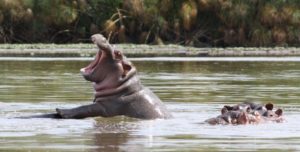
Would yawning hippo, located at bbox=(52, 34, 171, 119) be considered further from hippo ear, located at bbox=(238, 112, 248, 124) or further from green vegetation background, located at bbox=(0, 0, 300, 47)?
green vegetation background, located at bbox=(0, 0, 300, 47)

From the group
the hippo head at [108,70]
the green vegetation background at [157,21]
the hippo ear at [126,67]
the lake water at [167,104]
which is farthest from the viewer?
the green vegetation background at [157,21]

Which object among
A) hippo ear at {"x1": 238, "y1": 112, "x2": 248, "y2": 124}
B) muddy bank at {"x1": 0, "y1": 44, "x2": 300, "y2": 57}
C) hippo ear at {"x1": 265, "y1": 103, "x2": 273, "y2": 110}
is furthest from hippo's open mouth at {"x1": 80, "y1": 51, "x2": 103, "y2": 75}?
muddy bank at {"x1": 0, "y1": 44, "x2": 300, "y2": 57}

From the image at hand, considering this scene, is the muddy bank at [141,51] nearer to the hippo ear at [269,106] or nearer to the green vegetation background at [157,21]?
the green vegetation background at [157,21]

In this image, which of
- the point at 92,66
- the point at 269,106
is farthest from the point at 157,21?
the point at 269,106

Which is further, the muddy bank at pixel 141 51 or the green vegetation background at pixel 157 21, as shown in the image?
the green vegetation background at pixel 157 21

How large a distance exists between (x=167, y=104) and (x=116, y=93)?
2607 mm

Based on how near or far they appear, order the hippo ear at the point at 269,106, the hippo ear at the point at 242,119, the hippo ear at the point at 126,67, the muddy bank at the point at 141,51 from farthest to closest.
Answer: the muddy bank at the point at 141,51 < the hippo ear at the point at 126,67 < the hippo ear at the point at 269,106 < the hippo ear at the point at 242,119

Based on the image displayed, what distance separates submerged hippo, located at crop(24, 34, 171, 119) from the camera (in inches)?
632

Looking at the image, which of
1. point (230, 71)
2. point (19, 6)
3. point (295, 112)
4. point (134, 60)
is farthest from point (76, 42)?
point (295, 112)

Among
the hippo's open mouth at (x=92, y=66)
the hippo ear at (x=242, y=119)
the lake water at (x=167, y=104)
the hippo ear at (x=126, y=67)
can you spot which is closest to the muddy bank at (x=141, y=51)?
the lake water at (x=167, y=104)

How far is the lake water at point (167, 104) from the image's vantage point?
12.7 m

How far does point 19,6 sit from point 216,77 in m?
24.2

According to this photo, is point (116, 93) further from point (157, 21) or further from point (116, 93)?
point (157, 21)

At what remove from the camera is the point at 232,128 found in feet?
47.4
